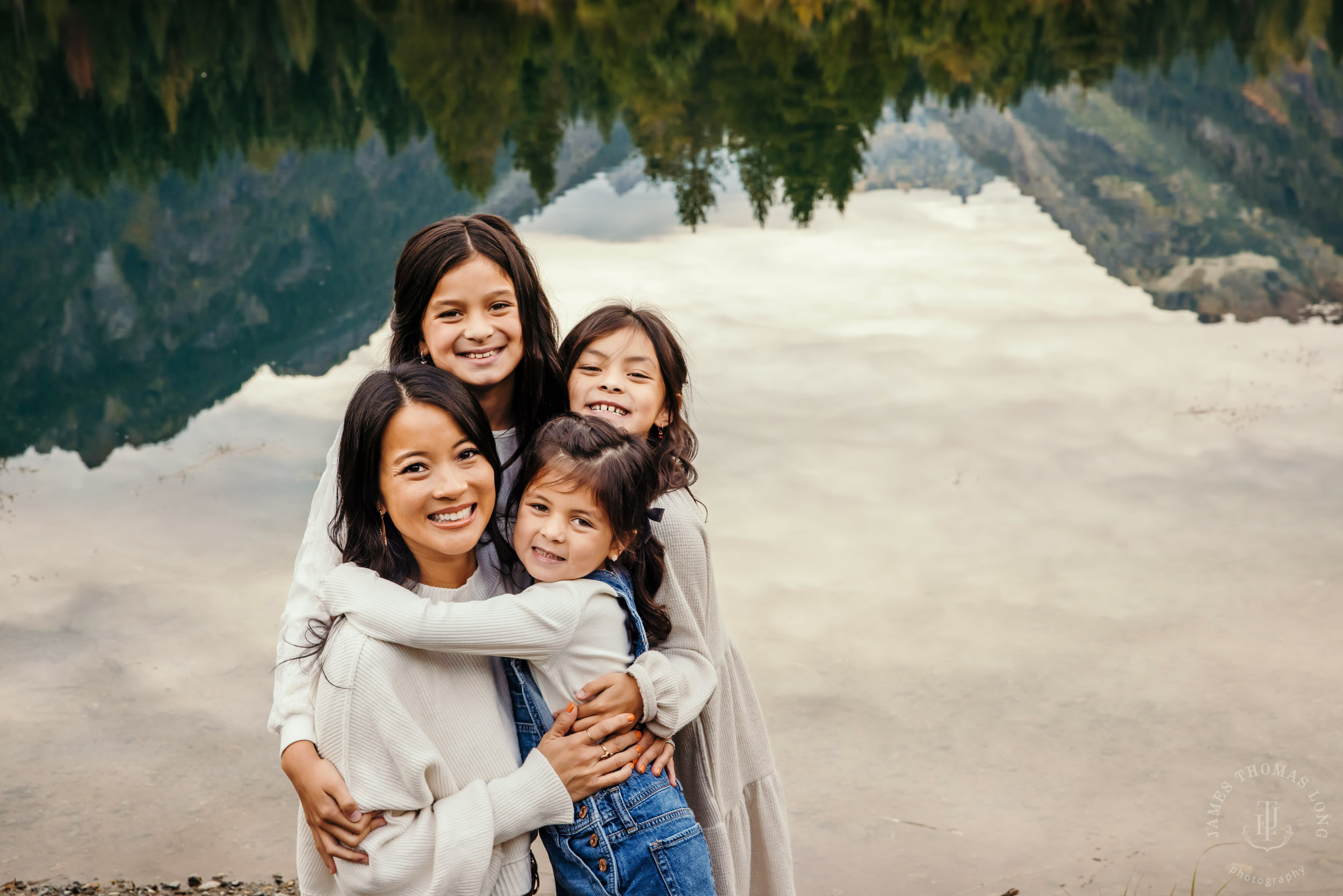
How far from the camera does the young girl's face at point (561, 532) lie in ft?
8.79

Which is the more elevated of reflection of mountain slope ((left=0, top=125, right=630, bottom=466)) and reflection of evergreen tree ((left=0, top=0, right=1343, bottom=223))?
reflection of evergreen tree ((left=0, top=0, right=1343, bottom=223))

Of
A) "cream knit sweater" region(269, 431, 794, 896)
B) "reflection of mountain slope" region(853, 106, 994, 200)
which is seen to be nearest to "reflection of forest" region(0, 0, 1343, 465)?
"reflection of mountain slope" region(853, 106, 994, 200)

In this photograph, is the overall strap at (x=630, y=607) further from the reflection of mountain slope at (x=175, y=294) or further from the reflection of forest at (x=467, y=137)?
the reflection of forest at (x=467, y=137)

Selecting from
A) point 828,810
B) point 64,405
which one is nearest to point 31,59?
point 64,405

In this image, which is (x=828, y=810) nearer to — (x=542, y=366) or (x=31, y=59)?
(x=542, y=366)

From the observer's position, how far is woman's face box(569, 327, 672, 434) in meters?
3.16

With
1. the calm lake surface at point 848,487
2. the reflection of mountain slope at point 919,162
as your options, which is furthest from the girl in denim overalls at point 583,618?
the reflection of mountain slope at point 919,162

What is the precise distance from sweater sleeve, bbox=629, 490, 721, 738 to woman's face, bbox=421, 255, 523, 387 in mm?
588

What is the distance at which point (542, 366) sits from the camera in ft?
10.5

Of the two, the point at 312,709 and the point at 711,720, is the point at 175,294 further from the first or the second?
the point at 711,720

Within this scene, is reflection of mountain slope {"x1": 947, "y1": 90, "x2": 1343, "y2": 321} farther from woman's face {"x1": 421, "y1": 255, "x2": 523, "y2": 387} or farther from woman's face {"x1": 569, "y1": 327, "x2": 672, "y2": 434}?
woman's face {"x1": 421, "y1": 255, "x2": 523, "y2": 387}

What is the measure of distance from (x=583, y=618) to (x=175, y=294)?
25.3m

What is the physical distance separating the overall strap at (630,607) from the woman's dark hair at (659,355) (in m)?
0.45

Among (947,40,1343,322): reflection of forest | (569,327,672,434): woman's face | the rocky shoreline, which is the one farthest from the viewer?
(947,40,1343,322): reflection of forest
